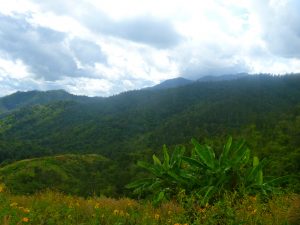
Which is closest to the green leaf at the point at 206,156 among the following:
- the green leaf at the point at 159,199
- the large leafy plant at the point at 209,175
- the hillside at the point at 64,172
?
the large leafy plant at the point at 209,175

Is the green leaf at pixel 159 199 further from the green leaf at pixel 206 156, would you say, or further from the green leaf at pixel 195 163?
the green leaf at pixel 206 156

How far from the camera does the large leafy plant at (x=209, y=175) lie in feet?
22.9

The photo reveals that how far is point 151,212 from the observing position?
643 cm

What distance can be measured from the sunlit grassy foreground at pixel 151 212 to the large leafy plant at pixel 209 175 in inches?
22.6

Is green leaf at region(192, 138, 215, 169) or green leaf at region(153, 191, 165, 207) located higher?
green leaf at region(192, 138, 215, 169)

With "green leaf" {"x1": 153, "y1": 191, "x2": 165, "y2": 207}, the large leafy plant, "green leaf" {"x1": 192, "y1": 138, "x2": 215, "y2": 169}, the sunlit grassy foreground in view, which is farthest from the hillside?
"green leaf" {"x1": 192, "y1": 138, "x2": 215, "y2": 169}

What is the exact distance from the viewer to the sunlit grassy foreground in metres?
5.34

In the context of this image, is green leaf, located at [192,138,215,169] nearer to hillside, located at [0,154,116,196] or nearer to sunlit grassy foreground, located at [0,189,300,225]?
sunlit grassy foreground, located at [0,189,300,225]

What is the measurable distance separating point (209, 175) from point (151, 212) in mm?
1388

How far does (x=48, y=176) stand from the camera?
9181 cm

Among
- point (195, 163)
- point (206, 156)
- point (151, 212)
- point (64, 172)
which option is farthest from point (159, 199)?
point (64, 172)

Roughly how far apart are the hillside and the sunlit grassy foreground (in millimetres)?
72977

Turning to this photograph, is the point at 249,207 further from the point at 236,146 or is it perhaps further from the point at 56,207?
the point at 56,207

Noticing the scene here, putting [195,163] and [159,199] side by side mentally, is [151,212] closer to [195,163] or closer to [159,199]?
[159,199]
